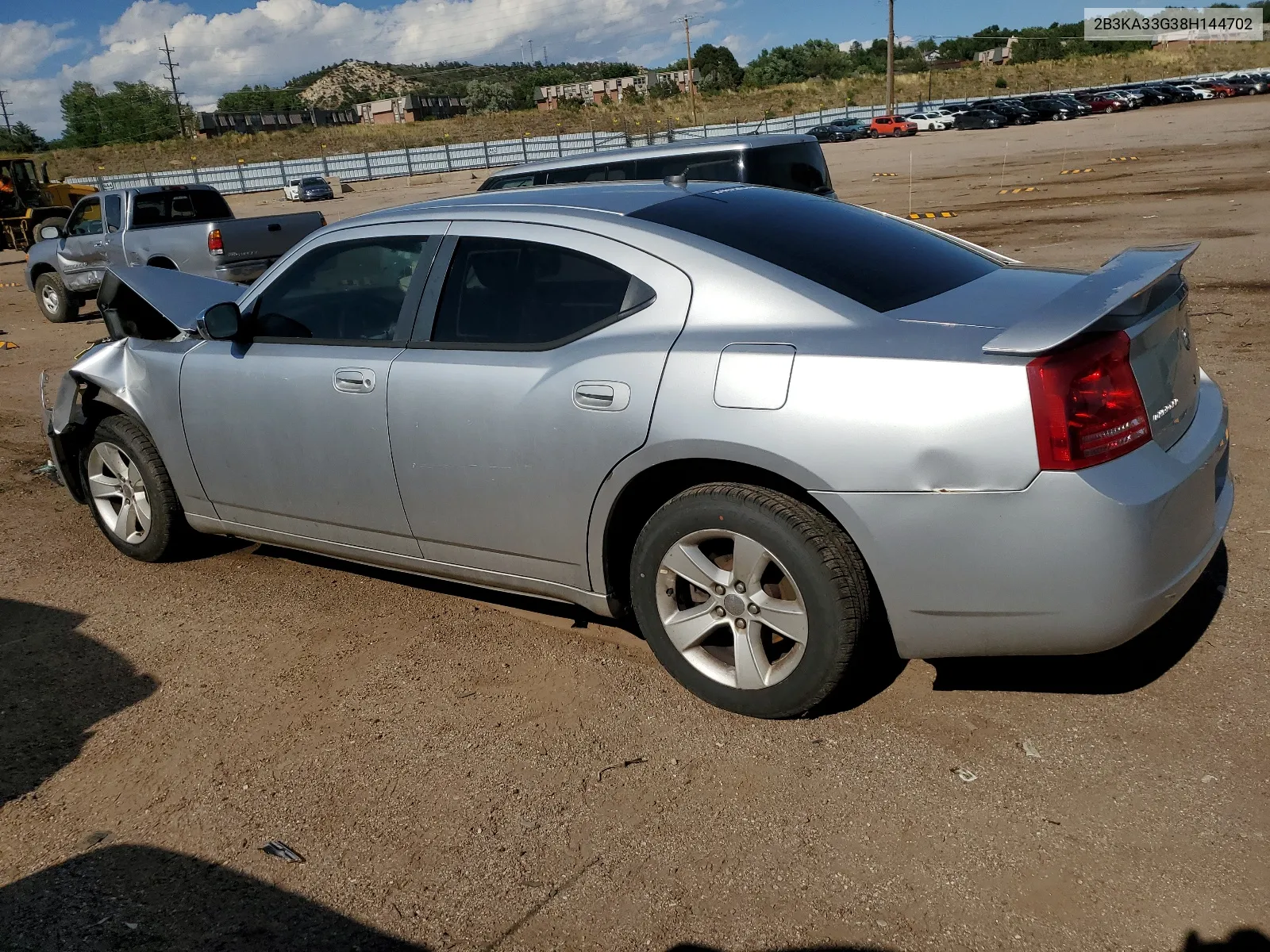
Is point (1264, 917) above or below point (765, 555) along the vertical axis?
below

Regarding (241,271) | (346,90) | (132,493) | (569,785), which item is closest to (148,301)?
(132,493)

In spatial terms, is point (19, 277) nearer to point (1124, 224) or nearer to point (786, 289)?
point (1124, 224)

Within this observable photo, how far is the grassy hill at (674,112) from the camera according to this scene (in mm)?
72050

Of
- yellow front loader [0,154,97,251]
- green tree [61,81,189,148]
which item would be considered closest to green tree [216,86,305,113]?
green tree [61,81,189,148]

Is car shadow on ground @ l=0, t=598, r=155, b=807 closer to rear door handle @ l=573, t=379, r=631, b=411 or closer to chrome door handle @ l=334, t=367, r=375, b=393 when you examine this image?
chrome door handle @ l=334, t=367, r=375, b=393

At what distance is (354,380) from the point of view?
3.93 m

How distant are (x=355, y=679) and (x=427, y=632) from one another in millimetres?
404

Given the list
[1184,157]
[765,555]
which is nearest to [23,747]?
[765,555]

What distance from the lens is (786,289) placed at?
316cm

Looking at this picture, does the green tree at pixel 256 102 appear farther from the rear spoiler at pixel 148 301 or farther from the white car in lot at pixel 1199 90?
the rear spoiler at pixel 148 301

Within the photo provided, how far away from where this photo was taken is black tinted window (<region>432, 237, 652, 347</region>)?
3.46 metres

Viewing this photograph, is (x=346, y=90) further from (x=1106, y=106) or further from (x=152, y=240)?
(x=152, y=240)

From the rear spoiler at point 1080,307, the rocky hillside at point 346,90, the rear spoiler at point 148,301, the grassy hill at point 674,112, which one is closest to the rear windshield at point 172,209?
the rear spoiler at point 148,301

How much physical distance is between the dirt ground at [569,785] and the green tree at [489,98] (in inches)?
4702
